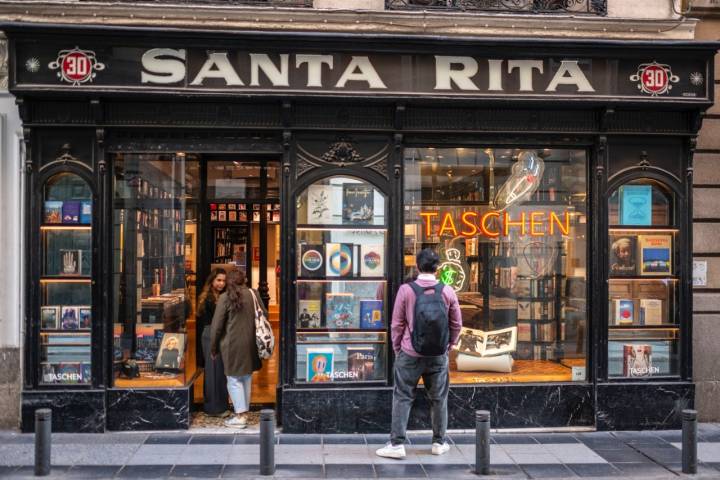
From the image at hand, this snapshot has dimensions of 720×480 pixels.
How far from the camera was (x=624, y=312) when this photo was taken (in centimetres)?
1003

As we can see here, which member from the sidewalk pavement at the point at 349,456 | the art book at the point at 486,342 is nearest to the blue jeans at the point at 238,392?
the sidewalk pavement at the point at 349,456

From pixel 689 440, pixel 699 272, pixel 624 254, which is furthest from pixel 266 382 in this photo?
pixel 699 272

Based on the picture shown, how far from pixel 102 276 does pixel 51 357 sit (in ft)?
3.88

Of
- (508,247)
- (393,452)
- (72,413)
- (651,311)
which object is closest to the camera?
(393,452)

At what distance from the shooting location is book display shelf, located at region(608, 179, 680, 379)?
995 centimetres

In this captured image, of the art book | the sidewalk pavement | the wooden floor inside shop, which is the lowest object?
the sidewalk pavement

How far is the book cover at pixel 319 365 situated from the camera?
957 cm

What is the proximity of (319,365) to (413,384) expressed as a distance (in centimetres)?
177

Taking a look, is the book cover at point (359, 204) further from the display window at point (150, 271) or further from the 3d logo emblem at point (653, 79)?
the 3d logo emblem at point (653, 79)

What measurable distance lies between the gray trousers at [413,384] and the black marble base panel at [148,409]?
2.84m

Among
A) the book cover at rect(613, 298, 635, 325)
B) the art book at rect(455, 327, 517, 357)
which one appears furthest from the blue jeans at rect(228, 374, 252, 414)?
the book cover at rect(613, 298, 635, 325)

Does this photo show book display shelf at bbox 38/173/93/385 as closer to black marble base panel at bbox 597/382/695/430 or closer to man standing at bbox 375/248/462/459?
man standing at bbox 375/248/462/459

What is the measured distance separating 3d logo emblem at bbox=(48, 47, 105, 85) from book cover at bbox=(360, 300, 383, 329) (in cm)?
436

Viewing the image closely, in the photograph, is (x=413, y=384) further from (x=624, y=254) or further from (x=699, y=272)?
(x=699, y=272)
